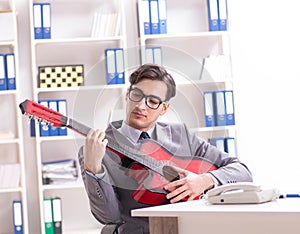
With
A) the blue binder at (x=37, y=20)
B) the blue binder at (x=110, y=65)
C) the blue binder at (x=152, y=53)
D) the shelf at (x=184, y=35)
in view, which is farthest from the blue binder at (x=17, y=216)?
the shelf at (x=184, y=35)

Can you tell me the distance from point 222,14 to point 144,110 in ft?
8.75

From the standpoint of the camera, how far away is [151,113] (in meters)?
2.28

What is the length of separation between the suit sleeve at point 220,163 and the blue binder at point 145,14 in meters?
2.35

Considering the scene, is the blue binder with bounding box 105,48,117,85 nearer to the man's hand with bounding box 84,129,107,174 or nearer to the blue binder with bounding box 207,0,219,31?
the blue binder with bounding box 207,0,219,31

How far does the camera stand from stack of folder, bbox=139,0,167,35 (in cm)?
471

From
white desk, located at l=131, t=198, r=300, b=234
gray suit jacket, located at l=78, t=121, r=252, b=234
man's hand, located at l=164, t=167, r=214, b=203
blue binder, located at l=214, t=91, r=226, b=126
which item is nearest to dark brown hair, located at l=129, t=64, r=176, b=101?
gray suit jacket, located at l=78, t=121, r=252, b=234

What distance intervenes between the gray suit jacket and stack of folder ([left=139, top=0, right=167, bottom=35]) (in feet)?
7.89

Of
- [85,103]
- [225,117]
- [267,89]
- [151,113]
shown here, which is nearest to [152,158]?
[151,113]

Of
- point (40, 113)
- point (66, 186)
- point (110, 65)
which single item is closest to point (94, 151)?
point (40, 113)

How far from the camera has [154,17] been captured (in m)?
4.72

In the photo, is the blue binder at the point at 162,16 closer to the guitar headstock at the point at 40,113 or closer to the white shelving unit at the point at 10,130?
the white shelving unit at the point at 10,130

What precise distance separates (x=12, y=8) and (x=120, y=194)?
2647 millimetres

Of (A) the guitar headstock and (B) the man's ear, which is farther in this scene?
(B) the man's ear

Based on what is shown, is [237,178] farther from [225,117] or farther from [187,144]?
[225,117]
